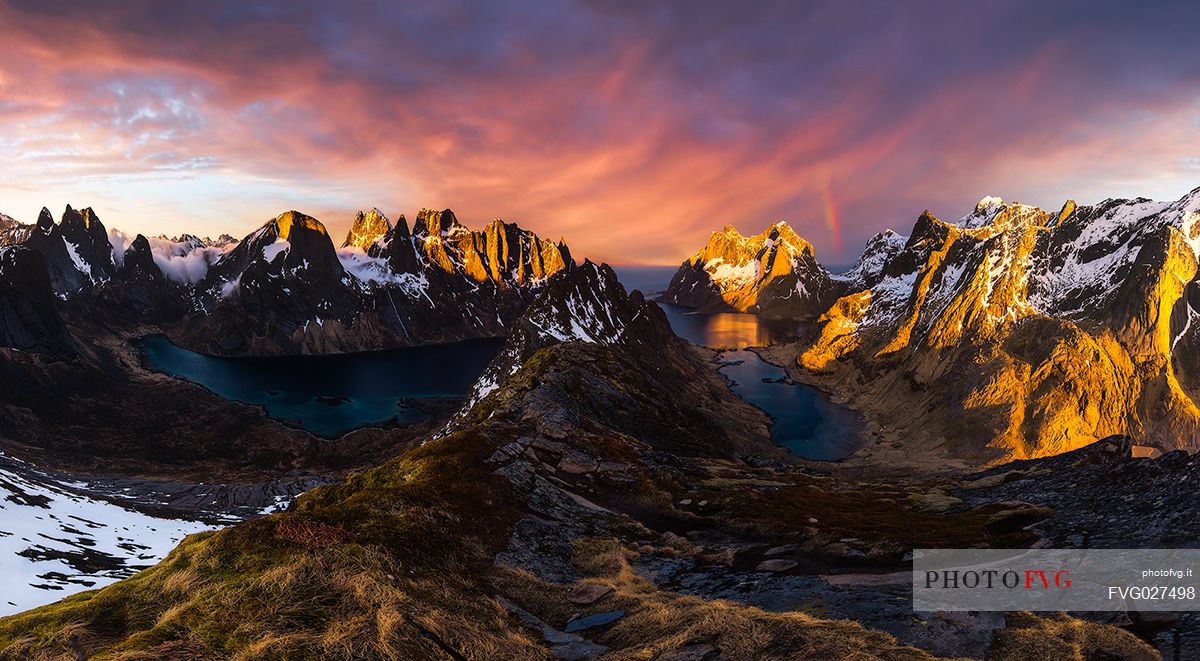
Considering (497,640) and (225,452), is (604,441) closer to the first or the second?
(497,640)

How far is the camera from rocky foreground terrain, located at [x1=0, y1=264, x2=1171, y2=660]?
1075cm

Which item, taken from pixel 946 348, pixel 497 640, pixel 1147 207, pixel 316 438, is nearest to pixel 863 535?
pixel 497 640

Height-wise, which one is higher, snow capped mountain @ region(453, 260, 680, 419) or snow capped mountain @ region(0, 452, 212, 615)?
snow capped mountain @ region(453, 260, 680, 419)

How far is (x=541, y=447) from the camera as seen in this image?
114 feet

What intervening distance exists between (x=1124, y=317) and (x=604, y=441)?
8893 inches

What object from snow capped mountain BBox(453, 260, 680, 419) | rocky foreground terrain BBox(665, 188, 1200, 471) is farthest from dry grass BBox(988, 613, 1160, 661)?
rocky foreground terrain BBox(665, 188, 1200, 471)

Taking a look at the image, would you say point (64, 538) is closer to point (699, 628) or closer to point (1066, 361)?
point (699, 628)

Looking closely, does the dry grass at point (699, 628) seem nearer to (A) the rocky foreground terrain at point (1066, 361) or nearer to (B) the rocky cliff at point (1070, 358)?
(A) the rocky foreground terrain at point (1066, 361)

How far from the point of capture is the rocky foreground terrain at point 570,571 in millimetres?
10750

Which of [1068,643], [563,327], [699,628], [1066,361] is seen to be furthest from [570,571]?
[1066,361]

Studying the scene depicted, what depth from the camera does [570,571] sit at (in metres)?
20.0

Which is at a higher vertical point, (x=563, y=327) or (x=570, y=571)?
(x=563, y=327)

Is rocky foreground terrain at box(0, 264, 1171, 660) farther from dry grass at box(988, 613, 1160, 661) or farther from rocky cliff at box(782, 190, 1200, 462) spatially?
rocky cliff at box(782, 190, 1200, 462)

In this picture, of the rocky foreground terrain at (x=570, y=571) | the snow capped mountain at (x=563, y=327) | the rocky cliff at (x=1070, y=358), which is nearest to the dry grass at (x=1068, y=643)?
the rocky foreground terrain at (x=570, y=571)
